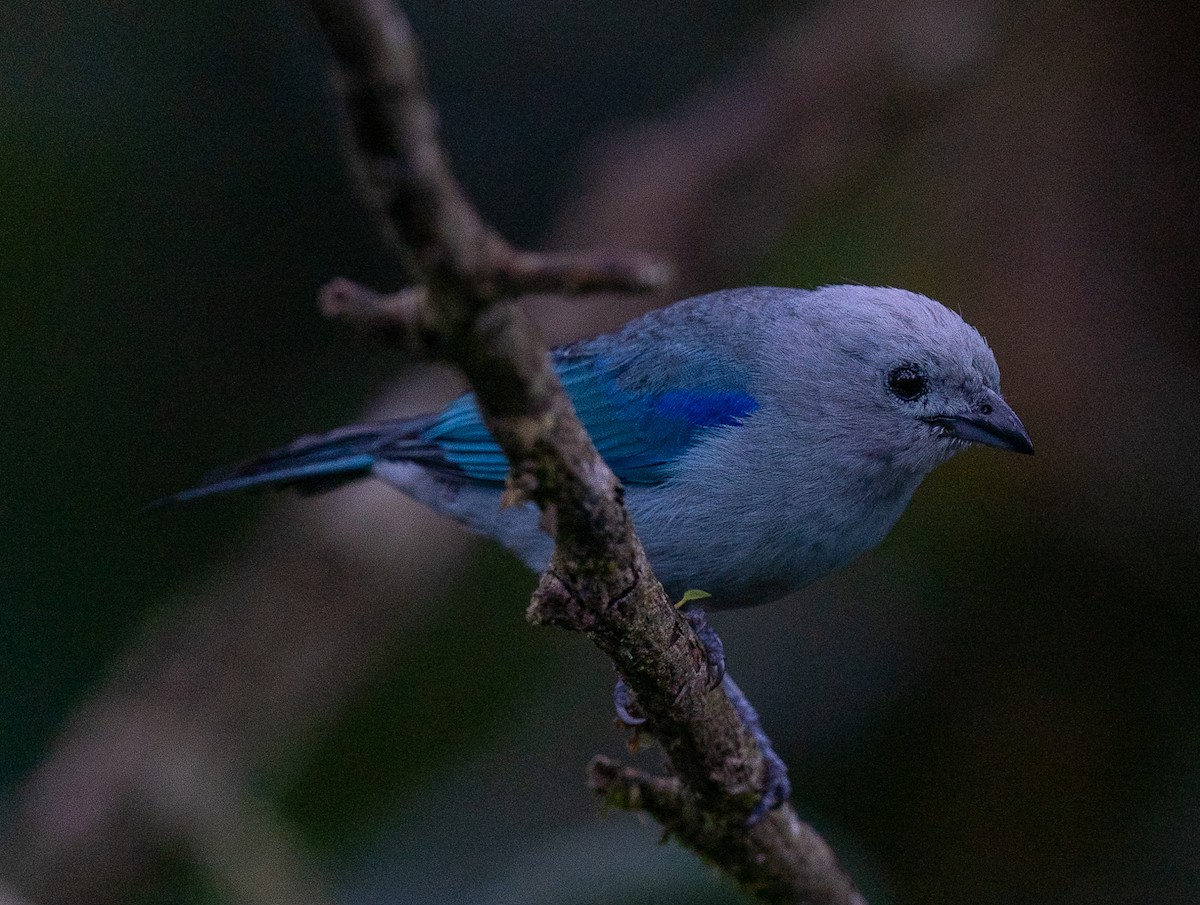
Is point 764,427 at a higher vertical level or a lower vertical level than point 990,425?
higher

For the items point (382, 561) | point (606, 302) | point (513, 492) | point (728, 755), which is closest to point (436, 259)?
point (513, 492)

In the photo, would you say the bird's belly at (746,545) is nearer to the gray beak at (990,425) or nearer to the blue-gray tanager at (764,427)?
the blue-gray tanager at (764,427)

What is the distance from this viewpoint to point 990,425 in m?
3.19

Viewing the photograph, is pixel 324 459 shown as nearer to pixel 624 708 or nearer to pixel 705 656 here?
pixel 624 708

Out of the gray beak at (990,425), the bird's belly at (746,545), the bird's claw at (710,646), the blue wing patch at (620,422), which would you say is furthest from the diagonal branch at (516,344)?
the gray beak at (990,425)

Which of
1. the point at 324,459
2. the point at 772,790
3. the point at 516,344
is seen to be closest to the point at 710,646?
the point at 772,790

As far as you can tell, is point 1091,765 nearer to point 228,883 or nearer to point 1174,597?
point 1174,597

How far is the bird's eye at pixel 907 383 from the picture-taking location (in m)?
3.27

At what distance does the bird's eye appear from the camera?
327 centimetres

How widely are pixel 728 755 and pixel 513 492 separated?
1.46 m

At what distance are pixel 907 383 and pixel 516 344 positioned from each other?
6.89 feet

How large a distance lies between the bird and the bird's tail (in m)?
0.10

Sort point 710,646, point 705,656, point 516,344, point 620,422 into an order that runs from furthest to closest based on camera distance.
Answer: point 620,422, point 710,646, point 705,656, point 516,344

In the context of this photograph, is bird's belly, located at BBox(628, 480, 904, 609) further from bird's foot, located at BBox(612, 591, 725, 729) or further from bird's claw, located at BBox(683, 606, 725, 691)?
bird's claw, located at BBox(683, 606, 725, 691)
